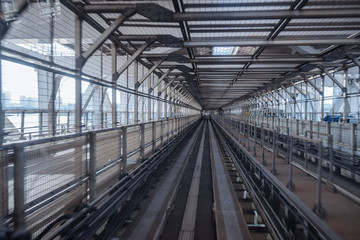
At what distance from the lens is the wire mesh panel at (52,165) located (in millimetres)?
1884

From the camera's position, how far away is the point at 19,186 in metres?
1.73

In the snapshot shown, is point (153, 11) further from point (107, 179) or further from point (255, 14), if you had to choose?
point (107, 179)

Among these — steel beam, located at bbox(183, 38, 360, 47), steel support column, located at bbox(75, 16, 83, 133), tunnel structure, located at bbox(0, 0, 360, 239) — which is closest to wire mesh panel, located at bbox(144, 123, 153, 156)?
tunnel structure, located at bbox(0, 0, 360, 239)

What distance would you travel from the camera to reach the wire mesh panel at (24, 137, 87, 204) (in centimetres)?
188

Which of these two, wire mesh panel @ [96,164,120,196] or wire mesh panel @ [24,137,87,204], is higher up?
wire mesh panel @ [24,137,87,204]

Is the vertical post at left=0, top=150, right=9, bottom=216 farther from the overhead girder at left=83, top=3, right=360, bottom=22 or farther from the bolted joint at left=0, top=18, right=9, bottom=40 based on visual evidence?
the overhead girder at left=83, top=3, right=360, bottom=22

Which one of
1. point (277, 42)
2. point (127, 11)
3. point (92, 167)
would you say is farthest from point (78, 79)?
point (277, 42)

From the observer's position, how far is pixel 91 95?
452cm

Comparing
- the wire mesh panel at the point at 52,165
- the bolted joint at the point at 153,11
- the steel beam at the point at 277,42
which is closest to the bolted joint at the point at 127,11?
the bolted joint at the point at 153,11

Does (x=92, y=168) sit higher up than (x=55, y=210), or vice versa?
(x=92, y=168)

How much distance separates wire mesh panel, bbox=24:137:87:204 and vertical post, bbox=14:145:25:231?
0.28 feet

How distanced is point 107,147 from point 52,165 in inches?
45.9

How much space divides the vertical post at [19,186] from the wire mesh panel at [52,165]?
9 centimetres

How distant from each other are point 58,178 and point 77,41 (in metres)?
2.68
